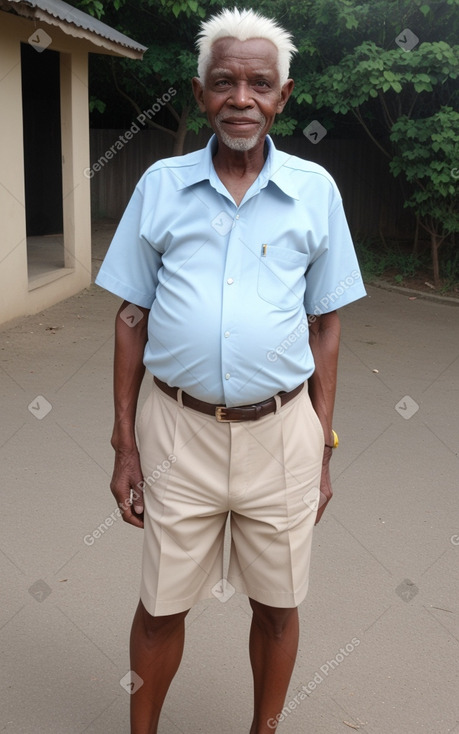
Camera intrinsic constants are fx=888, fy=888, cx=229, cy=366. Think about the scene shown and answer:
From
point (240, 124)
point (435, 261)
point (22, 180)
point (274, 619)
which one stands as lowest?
point (435, 261)

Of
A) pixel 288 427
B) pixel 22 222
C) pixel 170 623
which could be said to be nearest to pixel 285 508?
pixel 288 427

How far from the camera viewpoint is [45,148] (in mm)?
14820

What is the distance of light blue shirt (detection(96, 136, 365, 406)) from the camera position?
2289 mm

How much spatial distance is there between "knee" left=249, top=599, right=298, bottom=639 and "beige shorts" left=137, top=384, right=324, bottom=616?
0.07 metres

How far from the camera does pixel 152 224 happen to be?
7.63 ft

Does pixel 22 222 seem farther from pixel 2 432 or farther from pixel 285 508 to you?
pixel 285 508

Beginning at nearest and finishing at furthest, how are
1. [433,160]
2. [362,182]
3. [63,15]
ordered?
1. [63,15]
2. [433,160]
3. [362,182]

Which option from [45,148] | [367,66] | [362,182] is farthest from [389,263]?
[45,148]

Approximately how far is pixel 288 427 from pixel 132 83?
46.9ft

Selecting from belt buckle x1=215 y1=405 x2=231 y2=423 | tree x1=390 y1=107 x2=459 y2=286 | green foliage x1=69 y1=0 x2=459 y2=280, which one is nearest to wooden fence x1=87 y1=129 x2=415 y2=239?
green foliage x1=69 y1=0 x2=459 y2=280

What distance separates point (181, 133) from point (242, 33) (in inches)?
583

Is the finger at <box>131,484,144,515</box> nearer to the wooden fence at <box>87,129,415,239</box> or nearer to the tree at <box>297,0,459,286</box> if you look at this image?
the tree at <box>297,0,459,286</box>

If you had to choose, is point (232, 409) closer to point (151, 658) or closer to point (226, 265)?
point (226, 265)

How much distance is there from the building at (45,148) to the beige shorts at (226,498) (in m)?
5.51
